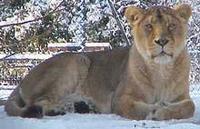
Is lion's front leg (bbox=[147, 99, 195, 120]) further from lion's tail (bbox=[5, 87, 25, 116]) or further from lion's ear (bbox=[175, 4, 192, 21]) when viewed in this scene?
lion's tail (bbox=[5, 87, 25, 116])

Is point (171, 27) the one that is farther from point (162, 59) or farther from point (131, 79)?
point (131, 79)

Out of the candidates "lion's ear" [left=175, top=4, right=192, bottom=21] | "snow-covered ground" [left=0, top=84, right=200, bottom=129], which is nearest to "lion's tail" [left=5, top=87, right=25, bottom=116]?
"snow-covered ground" [left=0, top=84, right=200, bottom=129]

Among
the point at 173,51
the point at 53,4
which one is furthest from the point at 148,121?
the point at 53,4

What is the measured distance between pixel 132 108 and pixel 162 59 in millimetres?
496

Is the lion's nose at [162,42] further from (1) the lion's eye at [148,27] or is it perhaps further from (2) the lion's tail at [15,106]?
(2) the lion's tail at [15,106]

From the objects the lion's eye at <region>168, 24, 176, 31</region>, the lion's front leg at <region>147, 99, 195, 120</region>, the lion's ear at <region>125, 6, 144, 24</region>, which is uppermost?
the lion's ear at <region>125, 6, 144, 24</region>

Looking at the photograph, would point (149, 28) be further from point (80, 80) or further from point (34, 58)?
point (34, 58)

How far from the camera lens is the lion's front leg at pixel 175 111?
17.0ft

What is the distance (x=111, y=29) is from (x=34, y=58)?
289 cm

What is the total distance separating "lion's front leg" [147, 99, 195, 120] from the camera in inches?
204

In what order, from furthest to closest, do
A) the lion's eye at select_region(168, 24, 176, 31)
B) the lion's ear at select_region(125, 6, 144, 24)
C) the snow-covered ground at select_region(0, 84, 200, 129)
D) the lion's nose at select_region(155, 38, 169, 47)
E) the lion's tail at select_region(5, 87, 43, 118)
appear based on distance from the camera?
the lion's ear at select_region(125, 6, 144, 24) < the lion's tail at select_region(5, 87, 43, 118) < the lion's eye at select_region(168, 24, 176, 31) < the lion's nose at select_region(155, 38, 169, 47) < the snow-covered ground at select_region(0, 84, 200, 129)

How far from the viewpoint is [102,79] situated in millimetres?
6207

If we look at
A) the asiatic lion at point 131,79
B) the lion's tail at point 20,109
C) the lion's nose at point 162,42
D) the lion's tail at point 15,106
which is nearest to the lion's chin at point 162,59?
the asiatic lion at point 131,79

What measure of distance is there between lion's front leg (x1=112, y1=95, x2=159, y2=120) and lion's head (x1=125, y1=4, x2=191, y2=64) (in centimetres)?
38
